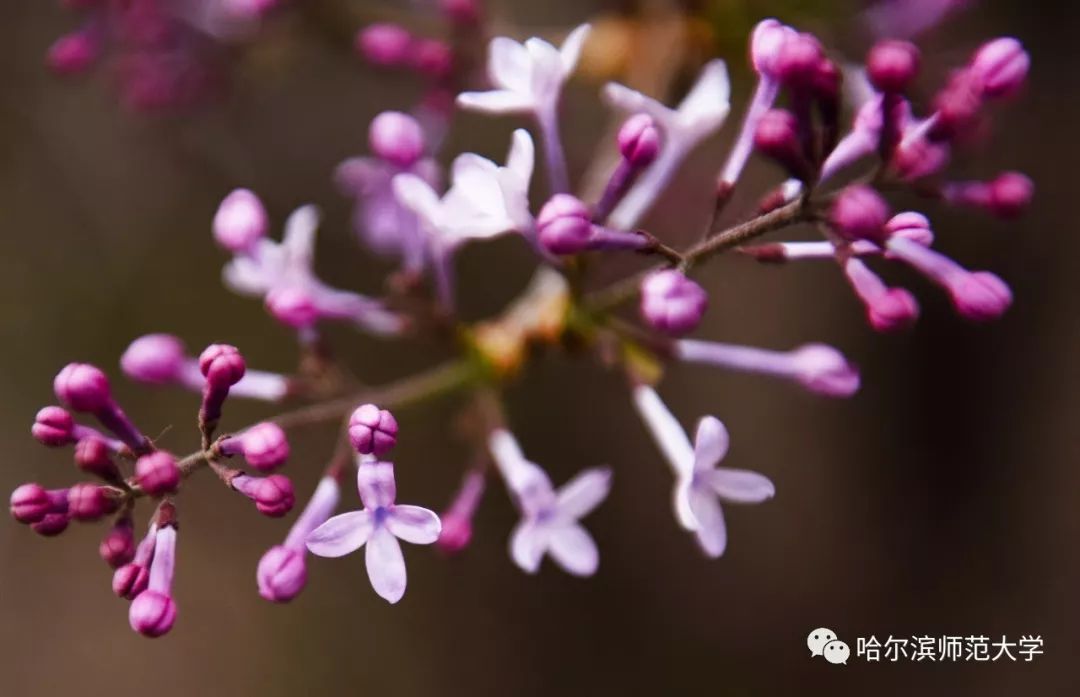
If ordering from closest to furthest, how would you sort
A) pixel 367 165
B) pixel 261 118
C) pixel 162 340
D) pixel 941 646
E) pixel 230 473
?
pixel 230 473
pixel 162 340
pixel 367 165
pixel 941 646
pixel 261 118

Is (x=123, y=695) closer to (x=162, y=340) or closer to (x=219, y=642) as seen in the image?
(x=219, y=642)

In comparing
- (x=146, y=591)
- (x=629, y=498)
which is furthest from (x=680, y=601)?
(x=146, y=591)

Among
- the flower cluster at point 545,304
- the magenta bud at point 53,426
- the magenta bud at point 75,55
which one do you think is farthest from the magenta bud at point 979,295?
the magenta bud at point 75,55

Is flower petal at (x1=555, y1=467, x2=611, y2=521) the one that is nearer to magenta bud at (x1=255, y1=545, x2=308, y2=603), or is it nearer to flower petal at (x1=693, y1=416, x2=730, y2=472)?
flower petal at (x1=693, y1=416, x2=730, y2=472)

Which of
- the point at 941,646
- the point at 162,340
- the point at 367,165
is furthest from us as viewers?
the point at 941,646

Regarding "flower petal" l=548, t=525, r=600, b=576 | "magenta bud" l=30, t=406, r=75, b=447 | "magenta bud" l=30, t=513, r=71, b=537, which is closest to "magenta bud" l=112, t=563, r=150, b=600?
"magenta bud" l=30, t=513, r=71, b=537

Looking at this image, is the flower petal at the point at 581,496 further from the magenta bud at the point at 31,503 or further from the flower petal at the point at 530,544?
the magenta bud at the point at 31,503

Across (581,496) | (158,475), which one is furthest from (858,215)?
(158,475)

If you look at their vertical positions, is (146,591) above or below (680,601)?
above
